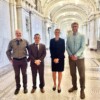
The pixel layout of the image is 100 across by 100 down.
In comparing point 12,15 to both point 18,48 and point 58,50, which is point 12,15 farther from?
point 58,50

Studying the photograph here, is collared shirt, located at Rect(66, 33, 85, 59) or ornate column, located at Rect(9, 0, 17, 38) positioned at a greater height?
ornate column, located at Rect(9, 0, 17, 38)

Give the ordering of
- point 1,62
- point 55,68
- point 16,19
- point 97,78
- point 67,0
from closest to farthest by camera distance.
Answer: point 55,68 → point 97,78 → point 1,62 → point 16,19 → point 67,0

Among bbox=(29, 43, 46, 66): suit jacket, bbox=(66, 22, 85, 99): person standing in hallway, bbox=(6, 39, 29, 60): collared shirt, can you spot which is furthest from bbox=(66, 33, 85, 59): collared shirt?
bbox=(6, 39, 29, 60): collared shirt

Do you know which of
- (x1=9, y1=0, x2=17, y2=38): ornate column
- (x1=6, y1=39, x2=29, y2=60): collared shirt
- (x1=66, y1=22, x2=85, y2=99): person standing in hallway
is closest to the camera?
(x1=66, y1=22, x2=85, y2=99): person standing in hallway

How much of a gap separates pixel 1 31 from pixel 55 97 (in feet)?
16.4

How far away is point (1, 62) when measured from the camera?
8758 mm

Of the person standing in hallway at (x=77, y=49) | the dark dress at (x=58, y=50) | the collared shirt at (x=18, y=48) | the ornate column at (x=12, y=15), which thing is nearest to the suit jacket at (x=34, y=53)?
the collared shirt at (x=18, y=48)

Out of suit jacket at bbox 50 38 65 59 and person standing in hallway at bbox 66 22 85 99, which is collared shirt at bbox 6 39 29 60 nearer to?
suit jacket at bbox 50 38 65 59

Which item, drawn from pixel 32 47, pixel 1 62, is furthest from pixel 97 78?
pixel 1 62

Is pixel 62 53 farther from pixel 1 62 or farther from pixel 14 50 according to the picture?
pixel 1 62

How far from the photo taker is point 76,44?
5.04m

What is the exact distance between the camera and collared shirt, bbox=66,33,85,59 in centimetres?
498

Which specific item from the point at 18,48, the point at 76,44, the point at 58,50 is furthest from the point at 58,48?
the point at 18,48

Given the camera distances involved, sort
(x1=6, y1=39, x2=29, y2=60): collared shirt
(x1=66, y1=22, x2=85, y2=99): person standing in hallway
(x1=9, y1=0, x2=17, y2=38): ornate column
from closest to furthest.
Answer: (x1=66, y1=22, x2=85, y2=99): person standing in hallway < (x1=6, y1=39, x2=29, y2=60): collared shirt < (x1=9, y1=0, x2=17, y2=38): ornate column
